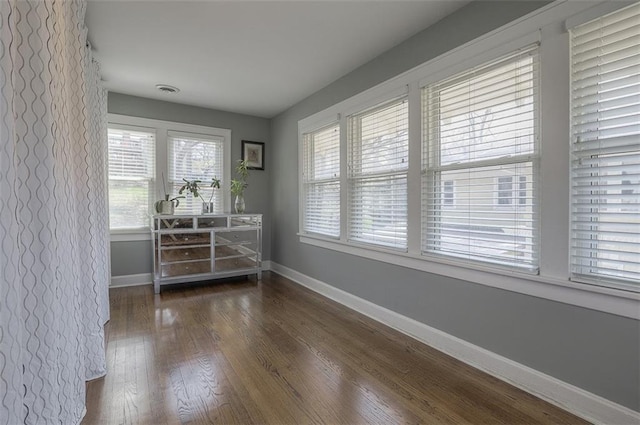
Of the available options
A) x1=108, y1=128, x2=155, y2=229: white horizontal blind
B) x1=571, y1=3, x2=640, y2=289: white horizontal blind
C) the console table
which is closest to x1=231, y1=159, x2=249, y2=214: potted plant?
the console table

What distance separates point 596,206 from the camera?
155cm

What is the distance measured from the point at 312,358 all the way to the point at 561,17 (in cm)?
250

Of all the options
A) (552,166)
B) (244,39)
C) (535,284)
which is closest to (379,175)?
(552,166)

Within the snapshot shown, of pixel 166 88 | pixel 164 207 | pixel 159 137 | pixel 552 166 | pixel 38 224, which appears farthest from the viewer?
pixel 159 137

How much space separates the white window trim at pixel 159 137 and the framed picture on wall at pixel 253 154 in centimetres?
A: 25

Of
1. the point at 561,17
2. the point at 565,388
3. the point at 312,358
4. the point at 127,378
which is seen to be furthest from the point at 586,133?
the point at 127,378

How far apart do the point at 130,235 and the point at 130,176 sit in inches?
29.9

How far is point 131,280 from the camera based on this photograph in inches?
156

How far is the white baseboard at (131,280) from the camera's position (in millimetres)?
3875

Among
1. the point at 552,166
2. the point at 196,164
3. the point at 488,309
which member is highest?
the point at 196,164

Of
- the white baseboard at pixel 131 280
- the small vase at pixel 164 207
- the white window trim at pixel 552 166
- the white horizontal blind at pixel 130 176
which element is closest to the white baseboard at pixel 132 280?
the white baseboard at pixel 131 280

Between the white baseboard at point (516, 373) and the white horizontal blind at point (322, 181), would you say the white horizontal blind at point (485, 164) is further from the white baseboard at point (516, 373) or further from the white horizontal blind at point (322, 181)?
the white horizontal blind at point (322, 181)

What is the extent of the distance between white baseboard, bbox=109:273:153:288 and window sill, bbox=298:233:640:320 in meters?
3.17

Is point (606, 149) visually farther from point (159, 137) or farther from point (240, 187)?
point (159, 137)
